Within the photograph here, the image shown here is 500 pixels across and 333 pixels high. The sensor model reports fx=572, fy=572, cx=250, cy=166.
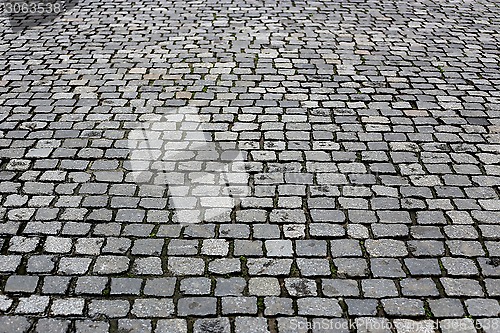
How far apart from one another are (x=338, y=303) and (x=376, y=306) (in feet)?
0.86

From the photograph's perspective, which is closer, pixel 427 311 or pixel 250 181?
pixel 427 311

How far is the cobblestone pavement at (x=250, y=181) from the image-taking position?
3998 mm

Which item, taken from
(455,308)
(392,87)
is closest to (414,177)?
(455,308)

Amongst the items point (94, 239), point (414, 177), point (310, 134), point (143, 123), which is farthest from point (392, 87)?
point (94, 239)

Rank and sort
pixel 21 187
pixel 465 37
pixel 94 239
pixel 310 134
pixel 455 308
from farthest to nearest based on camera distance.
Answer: pixel 465 37 < pixel 310 134 < pixel 21 187 < pixel 94 239 < pixel 455 308

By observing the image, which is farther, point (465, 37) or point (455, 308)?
point (465, 37)

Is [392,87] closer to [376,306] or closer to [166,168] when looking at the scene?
[166,168]

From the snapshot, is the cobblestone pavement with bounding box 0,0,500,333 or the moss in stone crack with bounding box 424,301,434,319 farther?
the cobblestone pavement with bounding box 0,0,500,333

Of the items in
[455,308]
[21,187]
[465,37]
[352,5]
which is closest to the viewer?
[455,308]

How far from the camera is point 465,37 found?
906 cm

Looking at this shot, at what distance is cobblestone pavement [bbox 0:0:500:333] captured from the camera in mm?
3998

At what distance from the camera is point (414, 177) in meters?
5.41

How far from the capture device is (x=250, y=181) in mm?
5344

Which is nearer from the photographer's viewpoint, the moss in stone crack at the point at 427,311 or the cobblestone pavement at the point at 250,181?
the moss in stone crack at the point at 427,311
